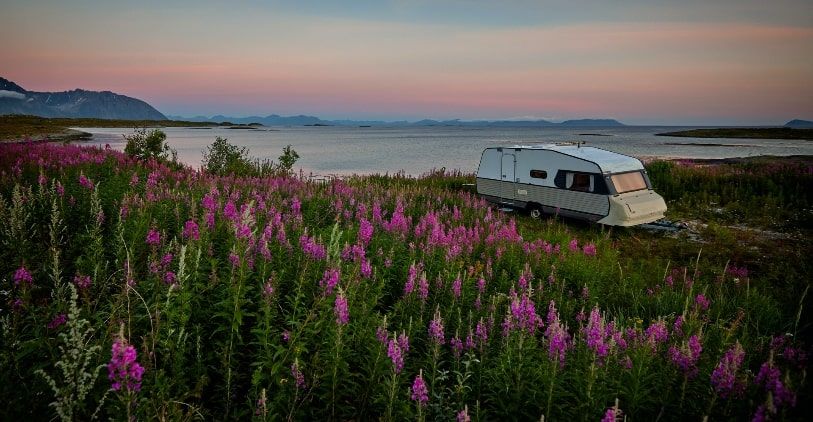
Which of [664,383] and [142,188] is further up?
[142,188]

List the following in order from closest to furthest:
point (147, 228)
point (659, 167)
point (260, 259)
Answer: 1. point (260, 259)
2. point (147, 228)
3. point (659, 167)

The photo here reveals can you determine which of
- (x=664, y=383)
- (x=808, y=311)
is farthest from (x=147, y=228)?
(x=808, y=311)

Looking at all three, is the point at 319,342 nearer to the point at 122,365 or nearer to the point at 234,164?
the point at 122,365

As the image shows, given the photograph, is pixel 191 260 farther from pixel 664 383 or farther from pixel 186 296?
pixel 664 383

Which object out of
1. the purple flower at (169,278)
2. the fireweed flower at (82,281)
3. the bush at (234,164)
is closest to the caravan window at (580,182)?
the bush at (234,164)

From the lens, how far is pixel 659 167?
1017 inches

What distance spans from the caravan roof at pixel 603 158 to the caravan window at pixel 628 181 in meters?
0.19

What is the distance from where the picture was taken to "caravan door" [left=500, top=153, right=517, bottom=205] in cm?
1856

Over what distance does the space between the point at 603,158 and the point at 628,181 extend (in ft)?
3.96

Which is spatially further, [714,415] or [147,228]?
[147,228]

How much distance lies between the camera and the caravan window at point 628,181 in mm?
15383

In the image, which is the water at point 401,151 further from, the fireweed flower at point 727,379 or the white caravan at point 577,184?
the fireweed flower at point 727,379

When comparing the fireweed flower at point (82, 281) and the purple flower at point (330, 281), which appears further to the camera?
the purple flower at point (330, 281)

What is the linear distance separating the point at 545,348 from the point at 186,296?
3.71m
